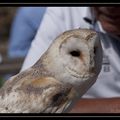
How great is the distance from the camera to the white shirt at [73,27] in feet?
4.18

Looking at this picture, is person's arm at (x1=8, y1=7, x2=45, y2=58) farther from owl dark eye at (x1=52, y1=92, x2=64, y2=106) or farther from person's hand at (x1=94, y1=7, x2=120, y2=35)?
owl dark eye at (x1=52, y1=92, x2=64, y2=106)

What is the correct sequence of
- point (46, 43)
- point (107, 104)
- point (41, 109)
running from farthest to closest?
point (46, 43) → point (107, 104) → point (41, 109)

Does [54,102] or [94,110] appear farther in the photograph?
[94,110]

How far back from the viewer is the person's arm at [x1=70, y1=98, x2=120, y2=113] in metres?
0.91

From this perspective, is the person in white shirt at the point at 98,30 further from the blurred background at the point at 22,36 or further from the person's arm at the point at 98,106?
the blurred background at the point at 22,36

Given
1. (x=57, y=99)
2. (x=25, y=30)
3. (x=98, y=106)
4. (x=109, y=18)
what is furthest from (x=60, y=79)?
(x=25, y=30)

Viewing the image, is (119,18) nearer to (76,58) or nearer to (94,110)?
(94,110)

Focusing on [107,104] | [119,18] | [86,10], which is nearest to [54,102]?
[107,104]

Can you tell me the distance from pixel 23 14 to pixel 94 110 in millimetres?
1595

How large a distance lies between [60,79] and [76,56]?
4cm

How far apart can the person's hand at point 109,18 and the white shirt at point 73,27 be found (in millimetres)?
60

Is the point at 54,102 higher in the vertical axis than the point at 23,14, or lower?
higher

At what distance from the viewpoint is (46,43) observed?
4.34ft

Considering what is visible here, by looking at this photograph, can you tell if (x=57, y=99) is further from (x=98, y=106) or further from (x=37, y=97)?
(x=98, y=106)
